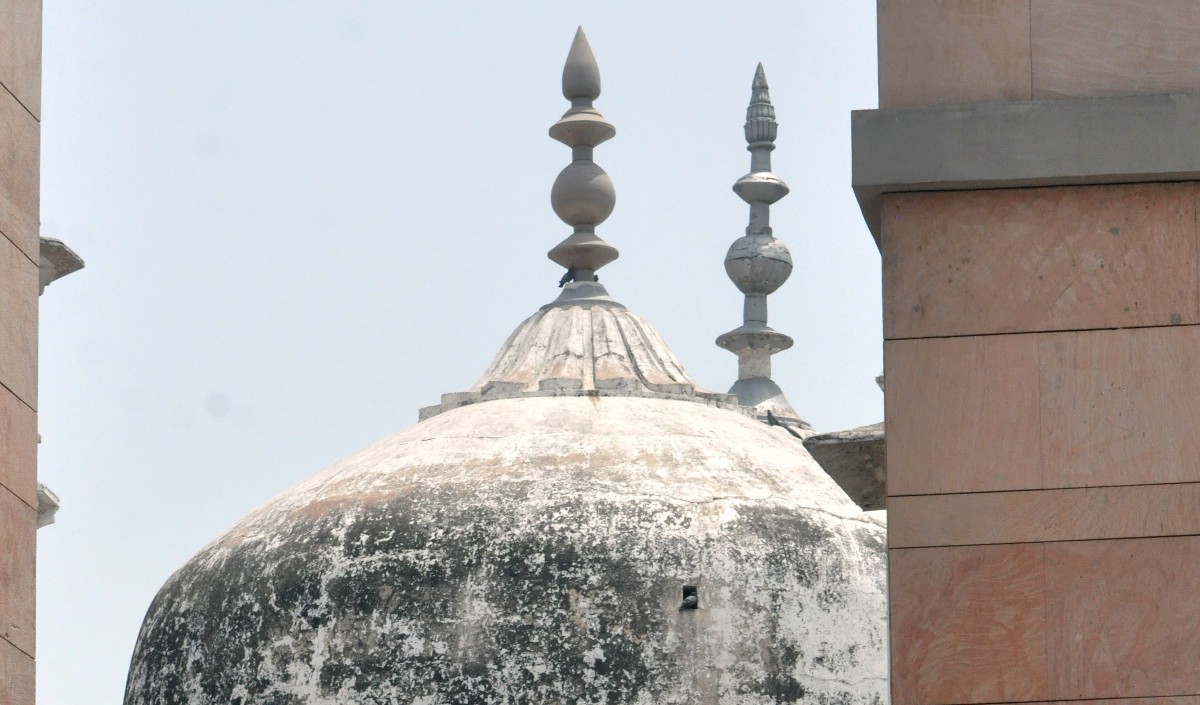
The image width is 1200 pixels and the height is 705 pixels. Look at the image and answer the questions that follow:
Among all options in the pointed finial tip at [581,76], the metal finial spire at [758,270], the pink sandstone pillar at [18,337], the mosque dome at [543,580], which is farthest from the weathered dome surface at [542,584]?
the pink sandstone pillar at [18,337]

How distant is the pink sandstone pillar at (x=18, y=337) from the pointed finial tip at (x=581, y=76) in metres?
10.2

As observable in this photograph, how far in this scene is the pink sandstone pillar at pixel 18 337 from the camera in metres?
8.16

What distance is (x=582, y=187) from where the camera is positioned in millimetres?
18234

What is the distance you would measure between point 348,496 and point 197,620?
114cm

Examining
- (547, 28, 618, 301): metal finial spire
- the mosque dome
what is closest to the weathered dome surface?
the mosque dome

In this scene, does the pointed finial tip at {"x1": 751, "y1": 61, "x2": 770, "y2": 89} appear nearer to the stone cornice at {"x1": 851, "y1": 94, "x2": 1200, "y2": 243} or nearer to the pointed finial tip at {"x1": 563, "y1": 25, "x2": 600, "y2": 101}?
the pointed finial tip at {"x1": 563, "y1": 25, "x2": 600, "y2": 101}

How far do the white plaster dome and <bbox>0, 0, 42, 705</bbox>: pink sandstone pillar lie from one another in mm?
6088

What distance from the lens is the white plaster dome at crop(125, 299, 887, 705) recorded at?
14.3 meters

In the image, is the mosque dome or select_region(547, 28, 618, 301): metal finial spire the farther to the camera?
select_region(547, 28, 618, 301): metal finial spire

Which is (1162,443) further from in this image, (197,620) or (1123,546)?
(197,620)

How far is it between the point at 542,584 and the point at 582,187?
178 inches

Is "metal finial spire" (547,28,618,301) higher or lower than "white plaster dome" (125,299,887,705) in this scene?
higher

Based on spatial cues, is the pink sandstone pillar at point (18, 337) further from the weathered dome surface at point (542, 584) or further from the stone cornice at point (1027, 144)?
the weathered dome surface at point (542, 584)

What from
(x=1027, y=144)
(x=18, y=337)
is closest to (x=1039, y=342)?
(x=1027, y=144)
